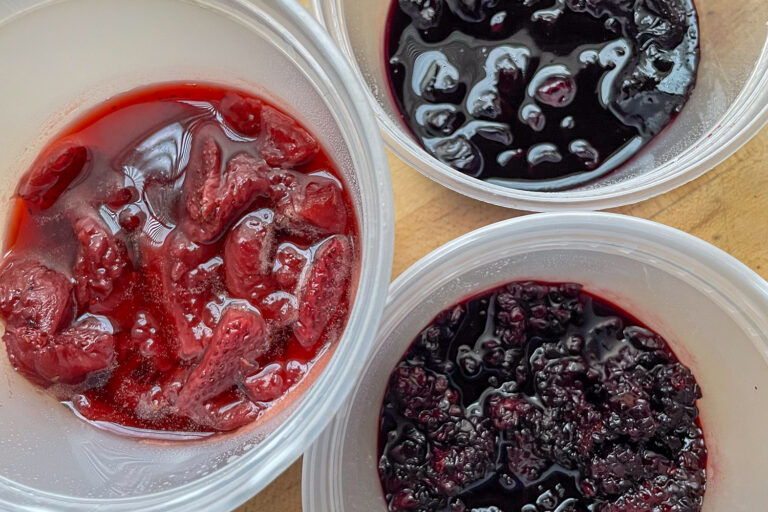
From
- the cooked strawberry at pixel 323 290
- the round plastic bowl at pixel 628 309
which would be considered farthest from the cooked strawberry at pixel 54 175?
the round plastic bowl at pixel 628 309

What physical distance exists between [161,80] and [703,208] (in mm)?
1018

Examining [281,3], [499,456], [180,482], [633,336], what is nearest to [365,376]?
[499,456]

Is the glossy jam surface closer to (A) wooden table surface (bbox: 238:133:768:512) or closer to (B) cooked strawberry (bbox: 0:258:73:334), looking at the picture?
(B) cooked strawberry (bbox: 0:258:73:334)

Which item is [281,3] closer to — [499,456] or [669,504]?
[499,456]

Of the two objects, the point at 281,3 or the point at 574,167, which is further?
the point at 574,167

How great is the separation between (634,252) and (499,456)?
438mm

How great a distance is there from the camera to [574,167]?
135 centimetres

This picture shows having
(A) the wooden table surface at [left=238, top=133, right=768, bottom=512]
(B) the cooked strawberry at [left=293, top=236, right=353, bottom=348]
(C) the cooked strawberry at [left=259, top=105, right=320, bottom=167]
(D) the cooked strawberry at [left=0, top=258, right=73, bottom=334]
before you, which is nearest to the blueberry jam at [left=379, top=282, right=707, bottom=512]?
(A) the wooden table surface at [left=238, top=133, right=768, bottom=512]

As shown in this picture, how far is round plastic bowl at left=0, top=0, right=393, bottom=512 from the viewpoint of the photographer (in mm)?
938

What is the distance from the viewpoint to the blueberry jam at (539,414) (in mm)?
1228

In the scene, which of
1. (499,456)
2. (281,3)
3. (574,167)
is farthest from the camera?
(574,167)

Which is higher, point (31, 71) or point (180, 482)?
point (31, 71)

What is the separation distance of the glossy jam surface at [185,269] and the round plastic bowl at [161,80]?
40 mm

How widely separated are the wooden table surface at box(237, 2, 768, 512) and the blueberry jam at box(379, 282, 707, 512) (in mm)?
165
